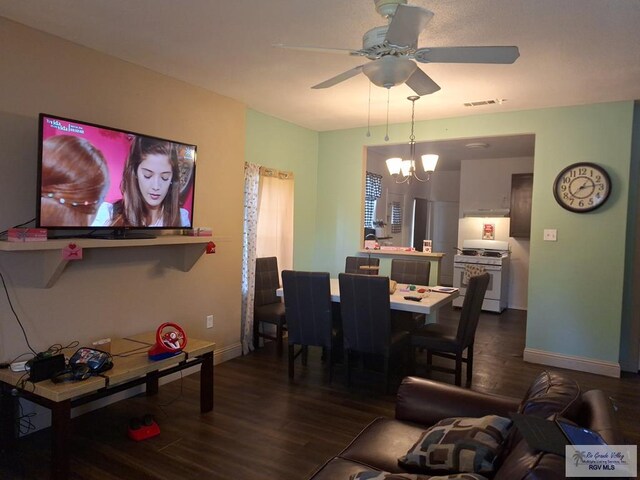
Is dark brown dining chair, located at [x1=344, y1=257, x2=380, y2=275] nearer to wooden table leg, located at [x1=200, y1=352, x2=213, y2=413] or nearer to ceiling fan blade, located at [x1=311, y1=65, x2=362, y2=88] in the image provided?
wooden table leg, located at [x1=200, y1=352, x2=213, y2=413]

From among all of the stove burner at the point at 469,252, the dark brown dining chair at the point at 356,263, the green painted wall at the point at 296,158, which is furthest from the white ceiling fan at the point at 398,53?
the stove burner at the point at 469,252

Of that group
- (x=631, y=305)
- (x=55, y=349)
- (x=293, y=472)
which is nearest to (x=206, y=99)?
(x=55, y=349)

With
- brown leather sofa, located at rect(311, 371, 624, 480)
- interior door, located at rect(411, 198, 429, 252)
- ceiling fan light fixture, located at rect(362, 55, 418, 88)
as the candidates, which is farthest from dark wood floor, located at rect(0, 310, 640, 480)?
interior door, located at rect(411, 198, 429, 252)

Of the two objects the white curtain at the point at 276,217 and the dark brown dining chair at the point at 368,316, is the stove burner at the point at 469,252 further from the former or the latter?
→ the dark brown dining chair at the point at 368,316

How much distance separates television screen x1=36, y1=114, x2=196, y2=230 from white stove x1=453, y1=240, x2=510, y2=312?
503 cm

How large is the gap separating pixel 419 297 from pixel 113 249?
249 centimetres

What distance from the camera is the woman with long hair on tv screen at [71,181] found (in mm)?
2520

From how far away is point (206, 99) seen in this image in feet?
12.6

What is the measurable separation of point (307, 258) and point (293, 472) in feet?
11.2

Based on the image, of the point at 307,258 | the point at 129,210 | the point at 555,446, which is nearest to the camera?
the point at 555,446

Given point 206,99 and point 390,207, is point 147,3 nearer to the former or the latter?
point 206,99

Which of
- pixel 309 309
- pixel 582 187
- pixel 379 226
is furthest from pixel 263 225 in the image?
pixel 582 187

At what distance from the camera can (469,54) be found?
2047mm
